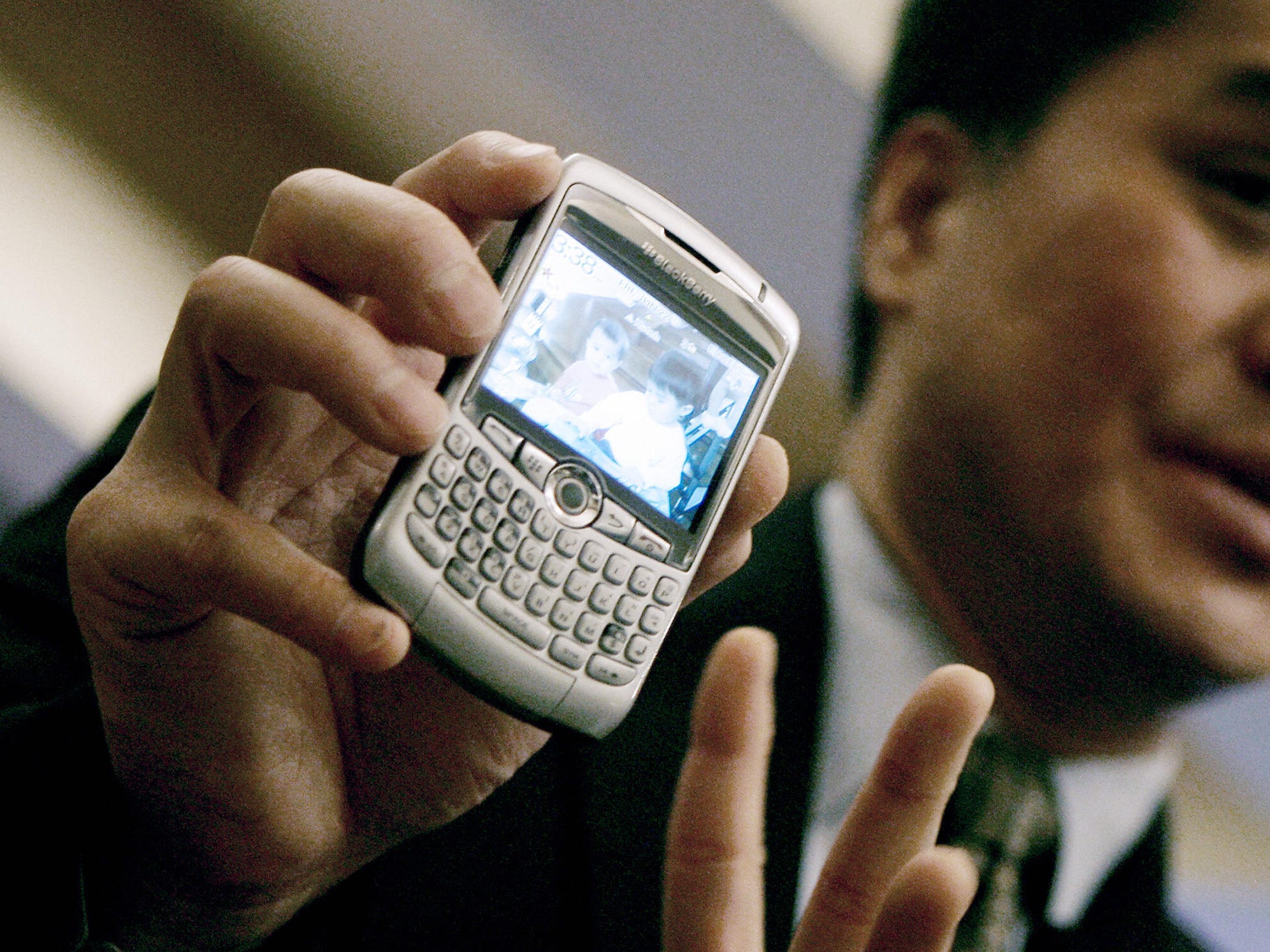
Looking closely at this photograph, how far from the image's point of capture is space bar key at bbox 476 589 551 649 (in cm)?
37

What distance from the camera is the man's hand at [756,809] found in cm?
36

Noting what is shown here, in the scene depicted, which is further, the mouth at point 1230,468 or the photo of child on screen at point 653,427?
the mouth at point 1230,468

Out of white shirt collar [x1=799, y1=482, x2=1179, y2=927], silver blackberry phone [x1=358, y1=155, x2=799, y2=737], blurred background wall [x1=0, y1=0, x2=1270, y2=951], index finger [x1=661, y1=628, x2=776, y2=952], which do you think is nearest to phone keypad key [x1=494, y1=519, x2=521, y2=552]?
silver blackberry phone [x1=358, y1=155, x2=799, y2=737]

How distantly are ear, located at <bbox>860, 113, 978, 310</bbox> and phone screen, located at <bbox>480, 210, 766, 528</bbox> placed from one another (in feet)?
1.36

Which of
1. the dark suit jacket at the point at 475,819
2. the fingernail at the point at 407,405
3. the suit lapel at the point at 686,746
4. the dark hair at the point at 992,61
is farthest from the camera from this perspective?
the dark hair at the point at 992,61

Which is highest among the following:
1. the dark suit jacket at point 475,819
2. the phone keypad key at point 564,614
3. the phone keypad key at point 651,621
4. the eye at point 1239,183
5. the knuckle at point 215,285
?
the eye at point 1239,183

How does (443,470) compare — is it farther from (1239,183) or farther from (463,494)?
(1239,183)

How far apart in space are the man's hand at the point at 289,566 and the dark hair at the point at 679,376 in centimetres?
5

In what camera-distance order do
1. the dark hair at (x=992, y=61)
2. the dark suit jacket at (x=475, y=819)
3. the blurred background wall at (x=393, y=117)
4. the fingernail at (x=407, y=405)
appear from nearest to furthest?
the fingernail at (x=407, y=405) → the dark suit jacket at (x=475, y=819) → the dark hair at (x=992, y=61) → the blurred background wall at (x=393, y=117)

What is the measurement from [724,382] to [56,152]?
1.08 m

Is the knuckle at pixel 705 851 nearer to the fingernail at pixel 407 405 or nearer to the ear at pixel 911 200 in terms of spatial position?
the fingernail at pixel 407 405

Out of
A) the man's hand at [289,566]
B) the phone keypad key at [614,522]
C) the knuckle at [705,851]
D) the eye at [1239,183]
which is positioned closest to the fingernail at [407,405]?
the man's hand at [289,566]

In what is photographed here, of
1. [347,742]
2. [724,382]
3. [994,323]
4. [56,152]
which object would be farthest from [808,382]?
[56,152]

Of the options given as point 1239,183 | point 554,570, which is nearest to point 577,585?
point 554,570
